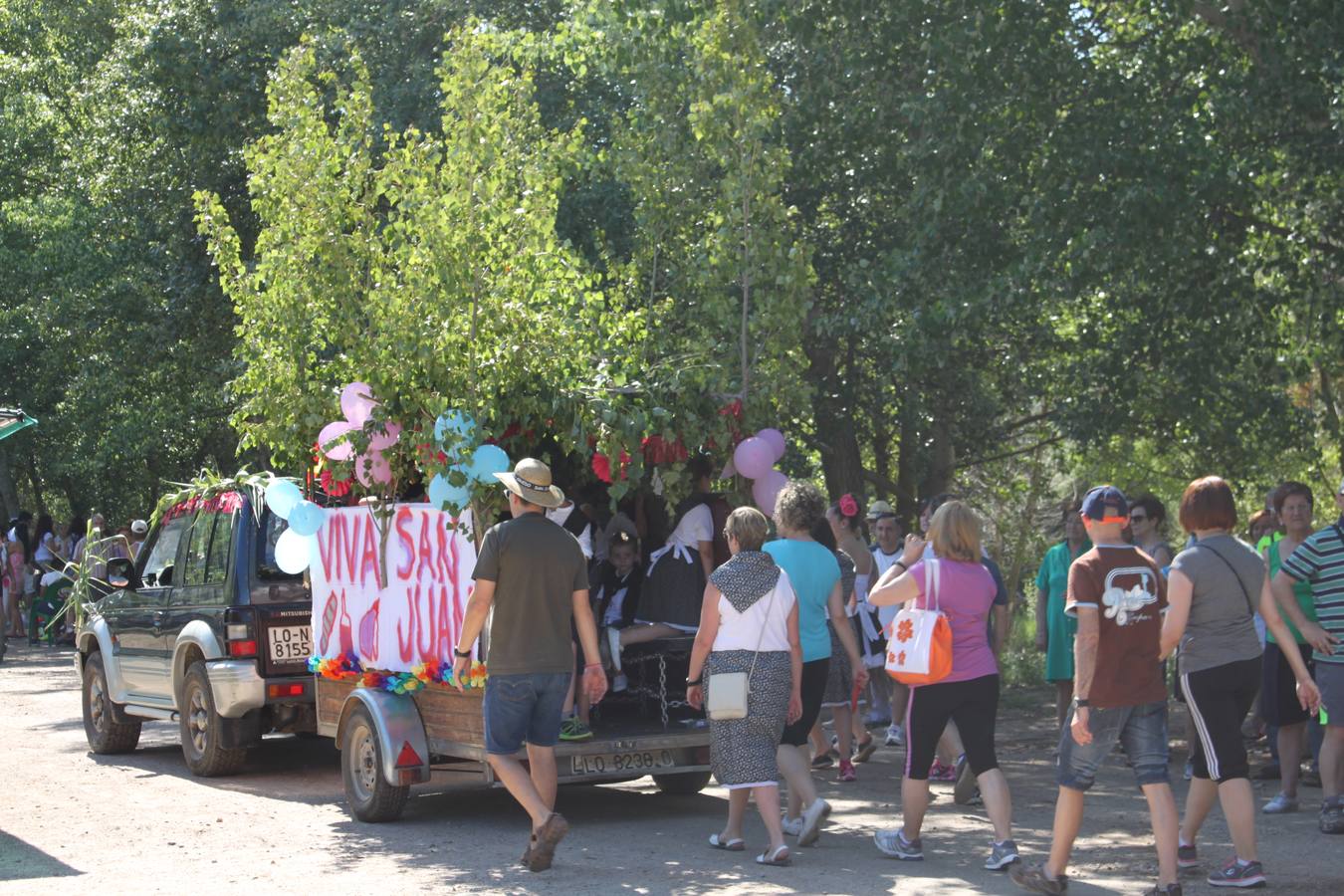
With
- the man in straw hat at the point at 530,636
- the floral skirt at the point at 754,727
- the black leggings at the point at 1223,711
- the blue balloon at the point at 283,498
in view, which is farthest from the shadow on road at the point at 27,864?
the black leggings at the point at 1223,711

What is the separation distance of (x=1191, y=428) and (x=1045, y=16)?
16.0 feet

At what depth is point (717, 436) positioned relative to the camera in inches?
384

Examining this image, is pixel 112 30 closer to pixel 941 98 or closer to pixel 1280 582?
pixel 941 98

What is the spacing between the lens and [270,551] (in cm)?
1133

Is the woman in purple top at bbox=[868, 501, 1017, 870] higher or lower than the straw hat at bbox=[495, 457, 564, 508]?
lower

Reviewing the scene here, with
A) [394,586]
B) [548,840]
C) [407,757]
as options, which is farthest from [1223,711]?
[394,586]

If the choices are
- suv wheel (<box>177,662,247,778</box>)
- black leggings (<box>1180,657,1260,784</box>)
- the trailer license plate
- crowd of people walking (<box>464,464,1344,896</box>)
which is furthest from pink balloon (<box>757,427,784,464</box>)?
suv wheel (<box>177,662,247,778</box>)

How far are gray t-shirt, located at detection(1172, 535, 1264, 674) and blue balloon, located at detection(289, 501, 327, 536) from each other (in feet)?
17.9

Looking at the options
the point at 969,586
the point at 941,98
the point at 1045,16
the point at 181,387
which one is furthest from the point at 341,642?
the point at 181,387

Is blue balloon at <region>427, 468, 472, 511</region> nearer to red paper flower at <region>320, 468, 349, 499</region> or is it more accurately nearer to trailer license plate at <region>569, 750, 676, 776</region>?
red paper flower at <region>320, 468, 349, 499</region>

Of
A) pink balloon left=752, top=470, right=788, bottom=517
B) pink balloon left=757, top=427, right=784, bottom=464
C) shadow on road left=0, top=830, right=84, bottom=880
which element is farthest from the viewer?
pink balloon left=752, top=470, right=788, bottom=517

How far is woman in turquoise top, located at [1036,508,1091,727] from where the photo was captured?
11250 millimetres

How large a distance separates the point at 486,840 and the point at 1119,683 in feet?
12.3

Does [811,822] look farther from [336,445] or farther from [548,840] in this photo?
[336,445]
